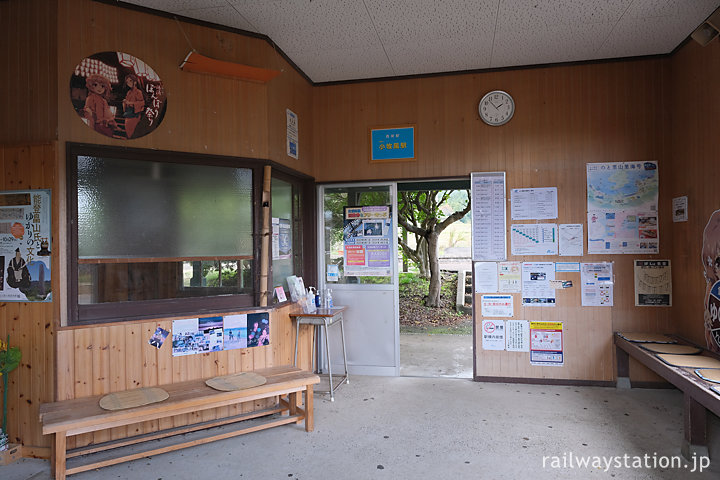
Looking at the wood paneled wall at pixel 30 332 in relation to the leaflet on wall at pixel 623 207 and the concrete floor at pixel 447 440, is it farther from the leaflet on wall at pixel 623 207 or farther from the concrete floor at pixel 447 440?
the leaflet on wall at pixel 623 207

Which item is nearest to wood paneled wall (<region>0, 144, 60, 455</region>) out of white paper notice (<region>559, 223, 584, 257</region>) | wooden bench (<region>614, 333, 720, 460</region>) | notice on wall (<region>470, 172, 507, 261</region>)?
notice on wall (<region>470, 172, 507, 261</region>)

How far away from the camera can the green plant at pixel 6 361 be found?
9.42ft

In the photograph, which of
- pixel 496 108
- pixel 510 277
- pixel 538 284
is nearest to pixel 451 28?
pixel 496 108

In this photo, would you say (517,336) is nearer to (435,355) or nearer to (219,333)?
(435,355)

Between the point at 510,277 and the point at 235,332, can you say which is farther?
the point at 510,277

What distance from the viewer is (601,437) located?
10.6 feet

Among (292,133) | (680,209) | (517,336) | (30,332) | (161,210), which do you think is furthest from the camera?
(517,336)

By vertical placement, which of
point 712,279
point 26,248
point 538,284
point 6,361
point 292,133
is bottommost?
point 6,361

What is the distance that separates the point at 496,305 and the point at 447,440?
5.58ft

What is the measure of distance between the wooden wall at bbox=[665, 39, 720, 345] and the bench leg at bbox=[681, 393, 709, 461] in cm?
109

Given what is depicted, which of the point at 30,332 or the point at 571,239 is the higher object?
the point at 571,239

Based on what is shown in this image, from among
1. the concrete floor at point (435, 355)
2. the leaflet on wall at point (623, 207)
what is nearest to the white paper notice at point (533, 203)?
the leaflet on wall at point (623, 207)

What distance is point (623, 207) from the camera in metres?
4.27

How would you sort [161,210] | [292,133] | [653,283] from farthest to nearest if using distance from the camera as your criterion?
[292,133] < [653,283] < [161,210]
